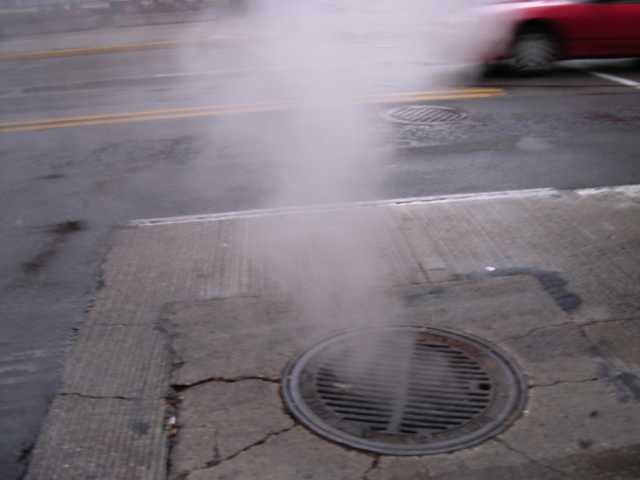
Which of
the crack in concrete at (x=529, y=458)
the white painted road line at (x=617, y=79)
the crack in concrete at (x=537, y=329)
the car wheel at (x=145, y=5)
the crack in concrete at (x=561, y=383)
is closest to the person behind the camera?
the crack in concrete at (x=529, y=458)

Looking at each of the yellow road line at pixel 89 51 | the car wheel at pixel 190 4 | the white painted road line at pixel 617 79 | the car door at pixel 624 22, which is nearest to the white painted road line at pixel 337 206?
the car wheel at pixel 190 4

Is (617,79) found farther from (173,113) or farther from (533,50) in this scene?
(173,113)

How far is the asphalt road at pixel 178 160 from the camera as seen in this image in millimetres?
4172

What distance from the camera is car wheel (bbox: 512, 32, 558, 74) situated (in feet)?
30.0

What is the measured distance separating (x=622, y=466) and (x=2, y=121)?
766 cm

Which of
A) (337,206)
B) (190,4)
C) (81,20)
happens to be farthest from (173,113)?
(81,20)

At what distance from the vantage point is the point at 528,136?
6.98m

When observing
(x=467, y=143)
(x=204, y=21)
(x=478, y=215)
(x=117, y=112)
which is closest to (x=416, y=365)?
(x=478, y=215)

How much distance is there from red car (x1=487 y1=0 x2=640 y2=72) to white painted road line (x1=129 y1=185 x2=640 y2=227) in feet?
12.4

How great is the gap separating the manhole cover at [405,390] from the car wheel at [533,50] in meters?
6.22

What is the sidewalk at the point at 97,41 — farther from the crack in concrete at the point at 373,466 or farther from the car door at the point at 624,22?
the crack in concrete at the point at 373,466

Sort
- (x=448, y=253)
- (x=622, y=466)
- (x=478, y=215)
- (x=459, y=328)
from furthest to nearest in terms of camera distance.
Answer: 1. (x=478, y=215)
2. (x=448, y=253)
3. (x=459, y=328)
4. (x=622, y=466)

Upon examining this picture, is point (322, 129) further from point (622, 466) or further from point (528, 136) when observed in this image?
point (622, 466)

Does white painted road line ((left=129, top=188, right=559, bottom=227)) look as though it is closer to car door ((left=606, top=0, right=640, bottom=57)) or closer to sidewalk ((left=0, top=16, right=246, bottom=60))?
car door ((left=606, top=0, right=640, bottom=57))
